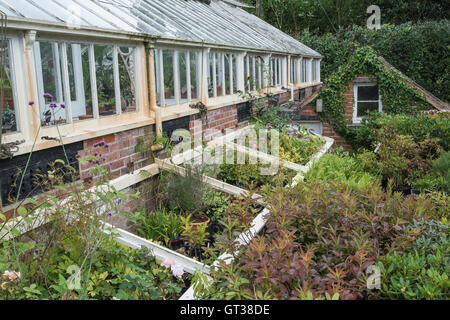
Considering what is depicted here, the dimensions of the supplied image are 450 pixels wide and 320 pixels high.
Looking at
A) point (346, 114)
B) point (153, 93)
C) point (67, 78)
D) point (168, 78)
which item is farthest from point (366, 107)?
point (67, 78)

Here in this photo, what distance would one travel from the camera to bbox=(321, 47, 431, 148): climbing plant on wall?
459 inches

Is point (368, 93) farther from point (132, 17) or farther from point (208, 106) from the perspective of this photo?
point (132, 17)

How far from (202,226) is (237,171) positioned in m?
2.43

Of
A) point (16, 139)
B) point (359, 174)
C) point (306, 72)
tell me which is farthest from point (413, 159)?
point (306, 72)

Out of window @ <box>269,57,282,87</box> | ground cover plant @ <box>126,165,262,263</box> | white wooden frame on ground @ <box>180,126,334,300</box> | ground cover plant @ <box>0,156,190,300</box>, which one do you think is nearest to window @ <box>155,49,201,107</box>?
white wooden frame on ground @ <box>180,126,334,300</box>

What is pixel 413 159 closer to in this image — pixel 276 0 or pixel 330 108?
pixel 330 108

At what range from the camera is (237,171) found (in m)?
7.35

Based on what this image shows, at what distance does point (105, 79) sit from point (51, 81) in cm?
86

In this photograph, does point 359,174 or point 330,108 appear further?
point 330,108

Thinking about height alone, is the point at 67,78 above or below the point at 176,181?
above

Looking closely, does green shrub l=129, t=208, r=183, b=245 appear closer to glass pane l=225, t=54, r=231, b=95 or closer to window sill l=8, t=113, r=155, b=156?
window sill l=8, t=113, r=155, b=156

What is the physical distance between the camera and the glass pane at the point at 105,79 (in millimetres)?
5254

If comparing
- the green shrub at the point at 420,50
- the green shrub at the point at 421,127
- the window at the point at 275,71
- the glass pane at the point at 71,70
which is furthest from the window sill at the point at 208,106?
the green shrub at the point at 420,50

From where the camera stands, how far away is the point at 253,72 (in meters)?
11.3
